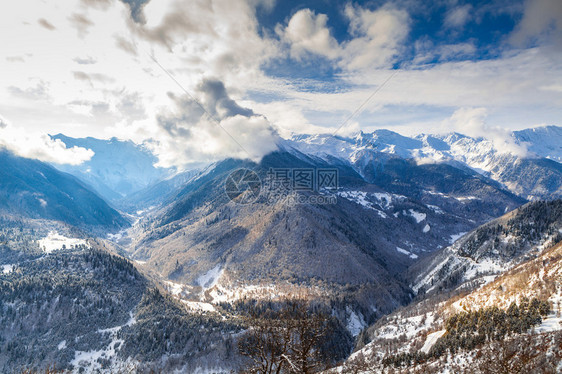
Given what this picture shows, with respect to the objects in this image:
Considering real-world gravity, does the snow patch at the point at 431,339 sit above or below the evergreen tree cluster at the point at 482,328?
below

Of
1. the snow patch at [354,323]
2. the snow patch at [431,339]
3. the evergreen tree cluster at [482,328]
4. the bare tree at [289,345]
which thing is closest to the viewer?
the bare tree at [289,345]

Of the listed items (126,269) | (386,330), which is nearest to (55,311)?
(126,269)

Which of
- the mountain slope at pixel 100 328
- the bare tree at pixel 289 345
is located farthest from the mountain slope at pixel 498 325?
the mountain slope at pixel 100 328

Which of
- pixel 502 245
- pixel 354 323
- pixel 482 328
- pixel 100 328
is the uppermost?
pixel 482 328

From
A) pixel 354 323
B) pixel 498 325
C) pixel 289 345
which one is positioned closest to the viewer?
pixel 289 345

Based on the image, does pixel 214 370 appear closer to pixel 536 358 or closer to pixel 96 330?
pixel 96 330

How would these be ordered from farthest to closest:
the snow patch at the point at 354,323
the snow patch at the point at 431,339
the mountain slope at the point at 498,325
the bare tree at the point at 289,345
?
the snow patch at the point at 354,323 → the snow patch at the point at 431,339 → the mountain slope at the point at 498,325 → the bare tree at the point at 289,345

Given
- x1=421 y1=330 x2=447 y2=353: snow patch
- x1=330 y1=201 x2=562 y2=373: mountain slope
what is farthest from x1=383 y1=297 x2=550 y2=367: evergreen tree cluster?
x1=421 y1=330 x2=447 y2=353: snow patch

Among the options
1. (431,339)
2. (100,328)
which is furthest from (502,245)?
(100,328)

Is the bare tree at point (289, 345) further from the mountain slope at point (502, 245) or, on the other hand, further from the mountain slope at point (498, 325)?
the mountain slope at point (502, 245)

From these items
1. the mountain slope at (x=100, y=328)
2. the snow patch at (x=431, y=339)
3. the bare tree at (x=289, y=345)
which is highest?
the bare tree at (x=289, y=345)

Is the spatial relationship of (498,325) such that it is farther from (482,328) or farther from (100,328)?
(100,328)
